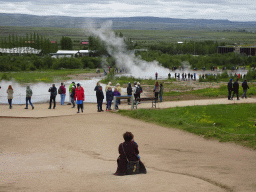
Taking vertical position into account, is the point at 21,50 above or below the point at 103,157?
above

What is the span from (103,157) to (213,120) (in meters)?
7.07

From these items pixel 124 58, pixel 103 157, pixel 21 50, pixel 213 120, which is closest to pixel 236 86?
pixel 213 120

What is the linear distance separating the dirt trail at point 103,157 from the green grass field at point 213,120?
620mm

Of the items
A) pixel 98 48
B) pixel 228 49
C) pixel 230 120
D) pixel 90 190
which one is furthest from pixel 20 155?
pixel 228 49

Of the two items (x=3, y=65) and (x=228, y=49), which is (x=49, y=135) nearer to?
(x=3, y=65)

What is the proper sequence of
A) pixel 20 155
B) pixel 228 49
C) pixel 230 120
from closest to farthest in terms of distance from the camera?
pixel 20 155, pixel 230 120, pixel 228 49

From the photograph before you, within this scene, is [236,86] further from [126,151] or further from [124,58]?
[124,58]

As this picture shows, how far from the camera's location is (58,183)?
8.23 metres

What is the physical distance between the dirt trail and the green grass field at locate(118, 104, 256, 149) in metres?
0.62

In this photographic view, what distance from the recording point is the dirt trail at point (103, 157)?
8.20 meters

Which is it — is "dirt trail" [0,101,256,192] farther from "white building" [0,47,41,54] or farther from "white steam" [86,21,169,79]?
"white building" [0,47,41,54]

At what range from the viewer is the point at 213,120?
57.3 ft

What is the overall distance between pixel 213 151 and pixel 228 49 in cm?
11043

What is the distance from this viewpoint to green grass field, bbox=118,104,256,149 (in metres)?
14.7
